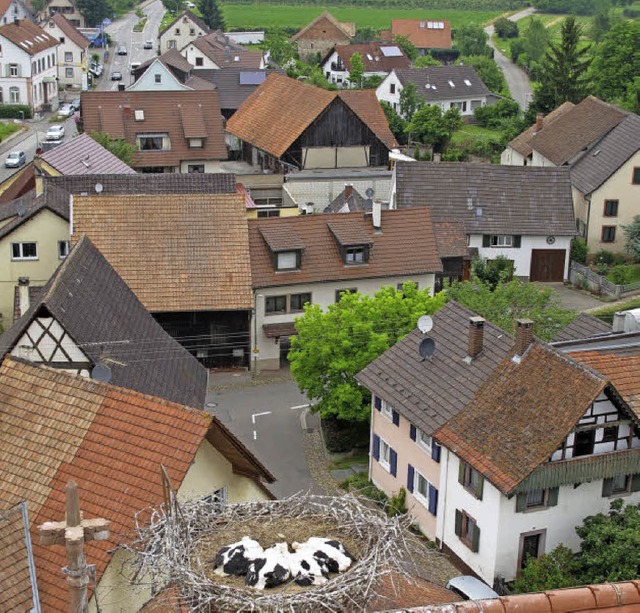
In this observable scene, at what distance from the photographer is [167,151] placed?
70.4 meters

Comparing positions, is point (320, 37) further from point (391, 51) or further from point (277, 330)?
point (277, 330)

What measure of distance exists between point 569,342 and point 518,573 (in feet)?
22.2

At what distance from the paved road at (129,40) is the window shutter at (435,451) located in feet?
279

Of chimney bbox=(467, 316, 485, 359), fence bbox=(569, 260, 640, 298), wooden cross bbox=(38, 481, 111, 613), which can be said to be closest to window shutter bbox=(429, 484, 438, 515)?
chimney bbox=(467, 316, 485, 359)

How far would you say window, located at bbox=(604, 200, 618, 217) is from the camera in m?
61.0

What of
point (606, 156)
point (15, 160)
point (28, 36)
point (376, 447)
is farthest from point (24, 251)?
point (28, 36)

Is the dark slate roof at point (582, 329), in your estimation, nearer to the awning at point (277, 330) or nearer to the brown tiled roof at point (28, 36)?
the awning at point (277, 330)

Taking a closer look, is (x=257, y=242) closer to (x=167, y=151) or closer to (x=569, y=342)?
(x=569, y=342)

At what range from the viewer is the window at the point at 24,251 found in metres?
46.2

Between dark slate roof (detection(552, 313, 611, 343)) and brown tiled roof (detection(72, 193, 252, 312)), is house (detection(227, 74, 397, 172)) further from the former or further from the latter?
dark slate roof (detection(552, 313, 611, 343))

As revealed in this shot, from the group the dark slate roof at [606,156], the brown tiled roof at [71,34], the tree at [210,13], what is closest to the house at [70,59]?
the brown tiled roof at [71,34]

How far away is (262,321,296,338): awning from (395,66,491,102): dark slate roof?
51.2m

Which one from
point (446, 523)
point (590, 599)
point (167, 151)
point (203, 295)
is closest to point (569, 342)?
point (446, 523)

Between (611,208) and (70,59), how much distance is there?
6699cm
